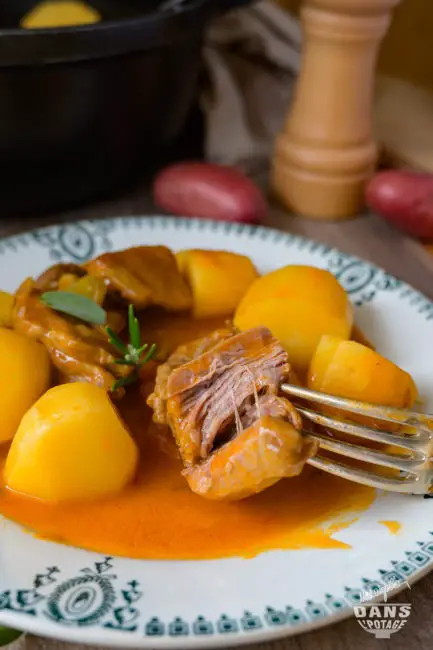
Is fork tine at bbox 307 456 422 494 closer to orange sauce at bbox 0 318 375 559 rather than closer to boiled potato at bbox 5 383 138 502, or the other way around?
orange sauce at bbox 0 318 375 559

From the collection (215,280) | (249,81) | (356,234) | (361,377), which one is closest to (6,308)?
(215,280)

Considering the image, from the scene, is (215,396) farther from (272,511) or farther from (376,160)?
(376,160)

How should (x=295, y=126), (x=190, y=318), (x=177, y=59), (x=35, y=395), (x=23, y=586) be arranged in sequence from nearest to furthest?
(x=23, y=586) → (x=35, y=395) → (x=190, y=318) → (x=177, y=59) → (x=295, y=126)

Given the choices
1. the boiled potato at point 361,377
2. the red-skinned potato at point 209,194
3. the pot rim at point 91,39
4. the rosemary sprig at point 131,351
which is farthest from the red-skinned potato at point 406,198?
the rosemary sprig at point 131,351

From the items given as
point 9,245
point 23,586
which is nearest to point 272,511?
point 23,586

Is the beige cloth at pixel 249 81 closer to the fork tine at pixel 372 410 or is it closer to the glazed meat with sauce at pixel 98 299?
the glazed meat with sauce at pixel 98 299

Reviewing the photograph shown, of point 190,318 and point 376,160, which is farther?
point 376,160
